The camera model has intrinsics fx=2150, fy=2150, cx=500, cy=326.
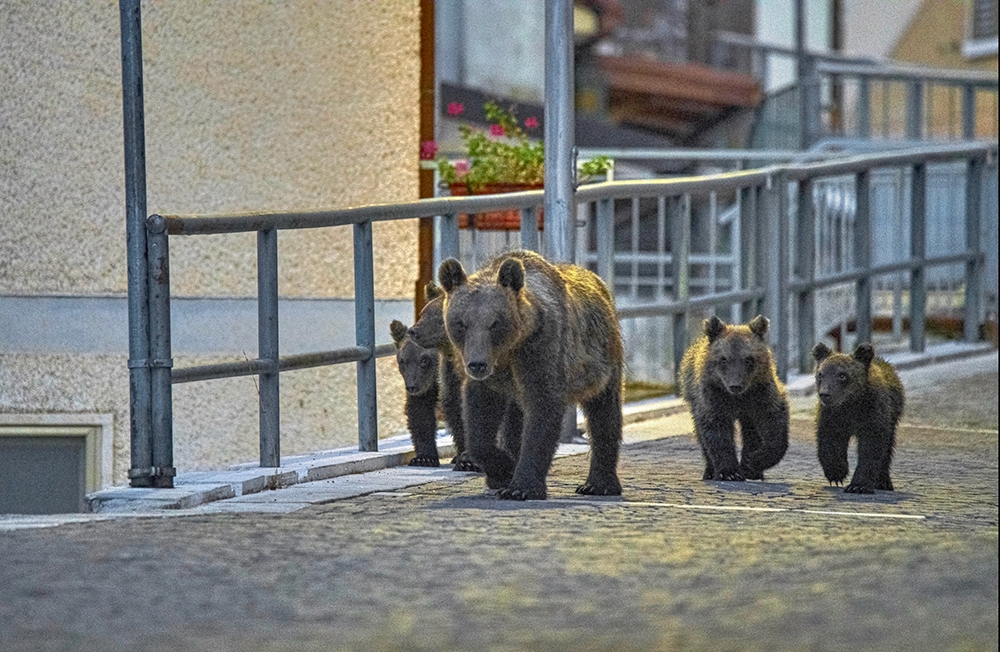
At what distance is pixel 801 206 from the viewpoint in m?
14.6

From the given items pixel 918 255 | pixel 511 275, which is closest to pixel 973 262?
pixel 918 255

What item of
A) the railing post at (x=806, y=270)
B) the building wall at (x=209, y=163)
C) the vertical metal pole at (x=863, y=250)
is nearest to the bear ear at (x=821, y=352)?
the building wall at (x=209, y=163)

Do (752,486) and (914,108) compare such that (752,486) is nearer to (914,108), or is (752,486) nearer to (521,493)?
(521,493)

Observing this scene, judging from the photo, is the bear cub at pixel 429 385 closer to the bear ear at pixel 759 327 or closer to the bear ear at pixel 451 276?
the bear ear at pixel 451 276

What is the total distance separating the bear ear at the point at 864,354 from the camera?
9.01 metres

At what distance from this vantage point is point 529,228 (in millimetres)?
11266

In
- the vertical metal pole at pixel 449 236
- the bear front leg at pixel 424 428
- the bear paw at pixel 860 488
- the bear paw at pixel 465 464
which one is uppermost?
the vertical metal pole at pixel 449 236

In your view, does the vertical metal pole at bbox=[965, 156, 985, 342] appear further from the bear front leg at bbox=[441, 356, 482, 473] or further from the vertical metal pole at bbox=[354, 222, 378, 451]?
the bear front leg at bbox=[441, 356, 482, 473]

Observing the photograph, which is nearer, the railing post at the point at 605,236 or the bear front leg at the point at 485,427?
the bear front leg at the point at 485,427

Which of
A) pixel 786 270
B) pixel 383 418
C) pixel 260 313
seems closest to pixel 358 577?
pixel 260 313

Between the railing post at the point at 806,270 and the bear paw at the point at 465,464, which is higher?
the railing post at the point at 806,270

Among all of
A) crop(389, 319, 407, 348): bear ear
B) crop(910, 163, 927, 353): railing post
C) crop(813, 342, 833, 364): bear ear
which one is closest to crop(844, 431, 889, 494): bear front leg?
crop(813, 342, 833, 364): bear ear

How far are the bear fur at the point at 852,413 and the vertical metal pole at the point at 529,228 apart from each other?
101 inches

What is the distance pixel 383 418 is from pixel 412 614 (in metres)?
6.91
